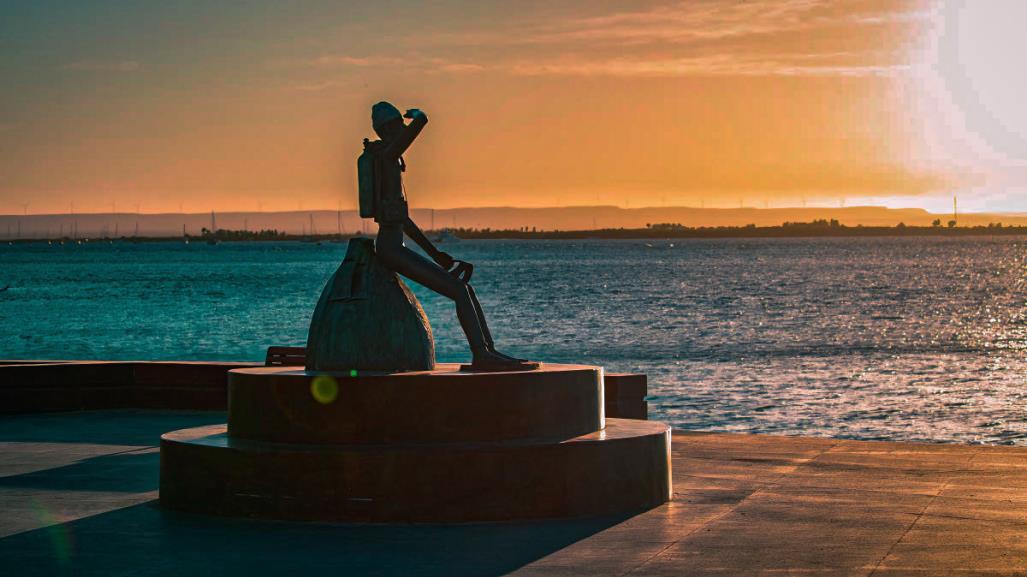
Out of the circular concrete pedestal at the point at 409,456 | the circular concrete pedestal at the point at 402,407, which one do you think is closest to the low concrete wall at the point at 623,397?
the circular concrete pedestal at the point at 409,456

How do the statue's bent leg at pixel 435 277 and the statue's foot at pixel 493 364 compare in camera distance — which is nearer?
the statue's foot at pixel 493 364

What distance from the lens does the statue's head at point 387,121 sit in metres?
11.4

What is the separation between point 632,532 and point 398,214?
11.2 feet

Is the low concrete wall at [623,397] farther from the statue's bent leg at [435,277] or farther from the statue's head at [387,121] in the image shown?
the statue's head at [387,121]

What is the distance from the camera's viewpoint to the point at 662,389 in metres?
34.6

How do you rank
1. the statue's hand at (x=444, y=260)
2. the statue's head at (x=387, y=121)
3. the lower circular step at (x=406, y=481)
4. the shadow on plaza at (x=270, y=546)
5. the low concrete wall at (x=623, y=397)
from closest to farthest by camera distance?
1. the shadow on plaza at (x=270, y=546)
2. the lower circular step at (x=406, y=481)
3. the statue's head at (x=387, y=121)
4. the statue's hand at (x=444, y=260)
5. the low concrete wall at (x=623, y=397)

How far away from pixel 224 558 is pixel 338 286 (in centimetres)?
308

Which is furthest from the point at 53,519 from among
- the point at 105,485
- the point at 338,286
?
the point at 338,286

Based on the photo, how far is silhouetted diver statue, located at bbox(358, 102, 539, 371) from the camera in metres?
11.2

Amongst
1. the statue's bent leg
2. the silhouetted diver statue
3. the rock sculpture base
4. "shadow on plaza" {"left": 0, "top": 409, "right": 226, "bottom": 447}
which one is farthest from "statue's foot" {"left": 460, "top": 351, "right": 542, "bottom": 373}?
"shadow on plaza" {"left": 0, "top": 409, "right": 226, "bottom": 447}

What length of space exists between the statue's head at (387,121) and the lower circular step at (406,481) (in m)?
2.73

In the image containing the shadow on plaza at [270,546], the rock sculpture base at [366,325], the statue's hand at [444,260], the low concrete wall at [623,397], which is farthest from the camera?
the low concrete wall at [623,397]

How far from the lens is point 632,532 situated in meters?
9.45

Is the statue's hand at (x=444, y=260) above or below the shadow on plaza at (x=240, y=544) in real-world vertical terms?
above
